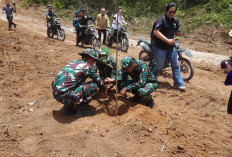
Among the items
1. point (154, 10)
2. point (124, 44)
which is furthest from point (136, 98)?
point (154, 10)

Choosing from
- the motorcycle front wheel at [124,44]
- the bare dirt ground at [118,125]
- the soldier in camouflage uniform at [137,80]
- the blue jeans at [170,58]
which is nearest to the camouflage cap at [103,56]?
the soldier in camouflage uniform at [137,80]

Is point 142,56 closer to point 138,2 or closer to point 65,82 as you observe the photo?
point 65,82

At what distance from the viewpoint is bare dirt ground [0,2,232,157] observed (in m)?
2.96

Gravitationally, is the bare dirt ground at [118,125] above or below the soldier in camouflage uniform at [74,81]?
below

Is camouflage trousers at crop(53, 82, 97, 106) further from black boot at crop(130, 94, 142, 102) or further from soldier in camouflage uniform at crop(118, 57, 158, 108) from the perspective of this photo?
black boot at crop(130, 94, 142, 102)

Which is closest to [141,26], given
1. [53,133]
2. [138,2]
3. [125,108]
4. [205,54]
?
[138,2]

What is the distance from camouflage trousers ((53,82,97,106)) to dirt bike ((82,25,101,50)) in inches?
218

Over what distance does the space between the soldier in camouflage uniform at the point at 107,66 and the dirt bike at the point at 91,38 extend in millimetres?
4797

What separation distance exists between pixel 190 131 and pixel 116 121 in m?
1.19

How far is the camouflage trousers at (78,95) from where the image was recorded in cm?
347

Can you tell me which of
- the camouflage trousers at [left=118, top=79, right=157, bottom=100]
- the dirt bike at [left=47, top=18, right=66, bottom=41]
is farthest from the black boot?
the dirt bike at [left=47, top=18, right=66, bottom=41]

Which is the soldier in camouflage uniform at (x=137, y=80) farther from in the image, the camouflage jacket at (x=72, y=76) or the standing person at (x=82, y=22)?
the standing person at (x=82, y=22)

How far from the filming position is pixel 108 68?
432 centimetres

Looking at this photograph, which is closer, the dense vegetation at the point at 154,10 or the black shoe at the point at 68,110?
the black shoe at the point at 68,110
